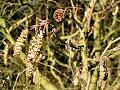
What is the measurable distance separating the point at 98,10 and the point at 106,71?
40.1 inches

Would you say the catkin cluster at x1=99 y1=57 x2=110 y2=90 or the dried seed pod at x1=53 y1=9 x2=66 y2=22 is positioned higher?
the dried seed pod at x1=53 y1=9 x2=66 y2=22

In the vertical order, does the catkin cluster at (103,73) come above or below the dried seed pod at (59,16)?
below

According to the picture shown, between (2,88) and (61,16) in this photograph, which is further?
(2,88)

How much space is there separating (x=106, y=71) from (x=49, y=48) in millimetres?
1373

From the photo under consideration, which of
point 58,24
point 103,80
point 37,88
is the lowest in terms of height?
point 37,88

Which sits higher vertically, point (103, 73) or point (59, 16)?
point (59, 16)

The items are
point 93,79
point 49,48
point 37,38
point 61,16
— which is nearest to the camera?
point 37,38

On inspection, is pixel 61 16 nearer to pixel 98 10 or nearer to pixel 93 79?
pixel 98 10

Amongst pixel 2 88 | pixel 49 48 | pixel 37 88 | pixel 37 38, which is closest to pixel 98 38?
pixel 49 48

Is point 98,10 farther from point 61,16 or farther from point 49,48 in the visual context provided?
point 61,16

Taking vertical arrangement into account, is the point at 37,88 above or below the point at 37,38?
below

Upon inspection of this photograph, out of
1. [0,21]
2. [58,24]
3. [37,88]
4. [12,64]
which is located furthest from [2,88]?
[58,24]

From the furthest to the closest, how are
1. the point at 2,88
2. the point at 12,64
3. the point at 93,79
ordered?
the point at 12,64 < the point at 93,79 < the point at 2,88

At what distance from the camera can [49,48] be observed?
9.27 ft
